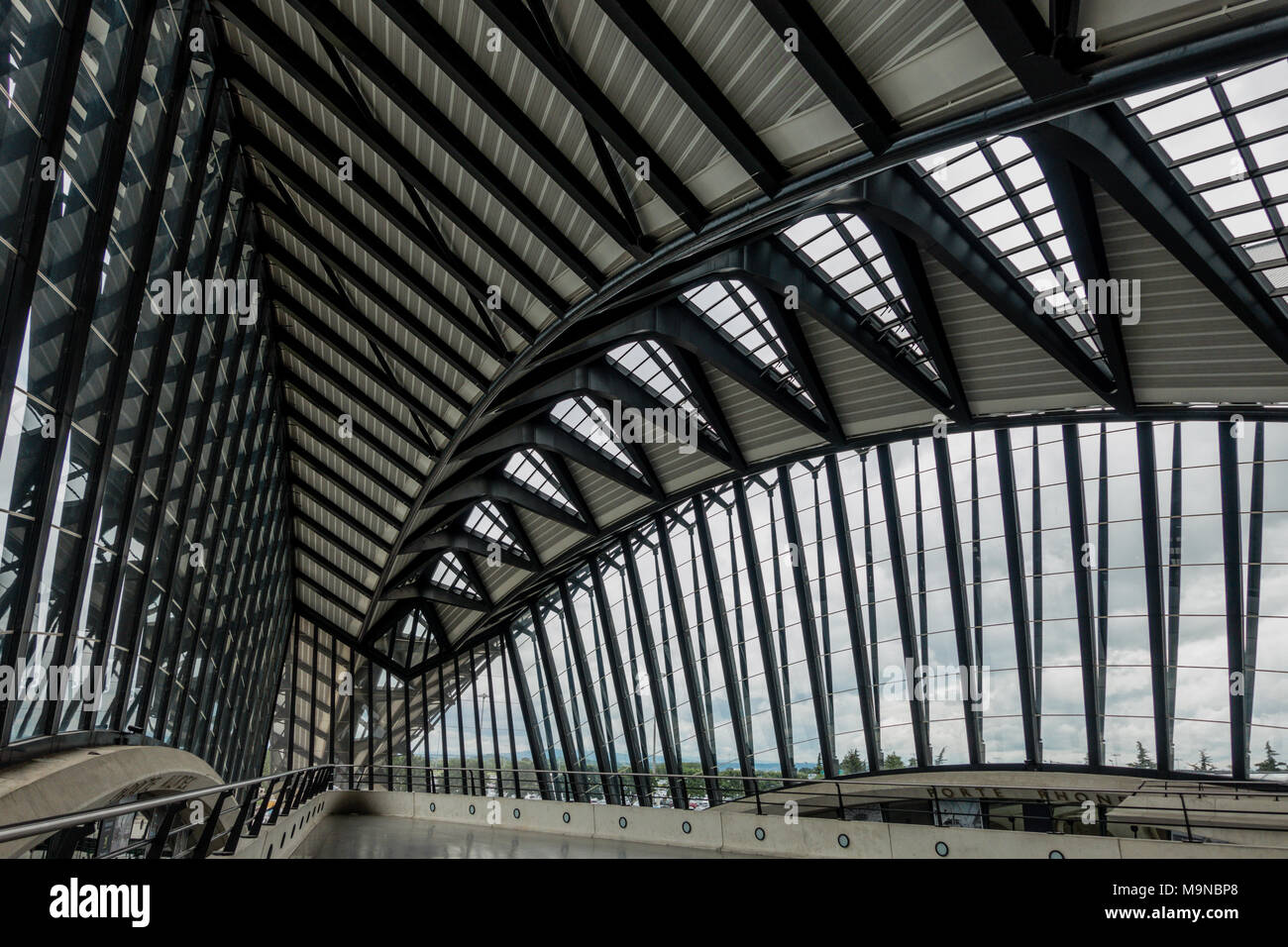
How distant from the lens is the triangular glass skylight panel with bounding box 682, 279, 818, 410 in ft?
61.1

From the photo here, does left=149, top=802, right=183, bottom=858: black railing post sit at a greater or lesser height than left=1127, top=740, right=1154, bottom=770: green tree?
greater

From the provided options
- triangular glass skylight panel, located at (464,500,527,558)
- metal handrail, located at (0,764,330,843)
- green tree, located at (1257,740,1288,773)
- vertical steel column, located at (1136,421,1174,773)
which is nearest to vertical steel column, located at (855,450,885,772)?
vertical steel column, located at (1136,421,1174,773)

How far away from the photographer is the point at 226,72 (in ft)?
44.2

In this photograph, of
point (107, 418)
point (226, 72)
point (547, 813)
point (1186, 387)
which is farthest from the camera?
point (547, 813)

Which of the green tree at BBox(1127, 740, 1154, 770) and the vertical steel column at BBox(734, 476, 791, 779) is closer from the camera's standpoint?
the green tree at BBox(1127, 740, 1154, 770)

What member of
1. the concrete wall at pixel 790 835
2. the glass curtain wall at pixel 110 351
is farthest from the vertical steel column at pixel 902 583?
the glass curtain wall at pixel 110 351

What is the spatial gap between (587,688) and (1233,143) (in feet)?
95.3

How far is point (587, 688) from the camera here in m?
34.9

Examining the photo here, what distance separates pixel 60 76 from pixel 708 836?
48.1ft

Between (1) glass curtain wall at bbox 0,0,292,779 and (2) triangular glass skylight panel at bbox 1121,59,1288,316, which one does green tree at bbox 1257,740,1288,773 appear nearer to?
(2) triangular glass skylight panel at bbox 1121,59,1288,316

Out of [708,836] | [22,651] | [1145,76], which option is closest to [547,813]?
[708,836]

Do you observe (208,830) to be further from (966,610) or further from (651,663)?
(651,663)

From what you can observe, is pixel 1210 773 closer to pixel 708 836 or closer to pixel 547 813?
pixel 708 836

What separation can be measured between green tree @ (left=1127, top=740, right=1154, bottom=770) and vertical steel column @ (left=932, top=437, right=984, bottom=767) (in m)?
3.64
